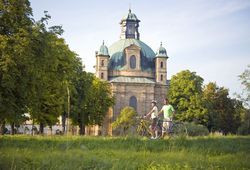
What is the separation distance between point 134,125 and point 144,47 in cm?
6143

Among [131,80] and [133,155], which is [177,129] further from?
[131,80]

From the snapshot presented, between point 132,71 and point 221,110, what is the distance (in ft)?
58.4

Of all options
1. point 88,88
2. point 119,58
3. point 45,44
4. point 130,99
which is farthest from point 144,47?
point 45,44

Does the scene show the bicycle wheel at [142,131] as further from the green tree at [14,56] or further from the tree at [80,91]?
the tree at [80,91]

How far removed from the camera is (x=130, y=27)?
81875 mm

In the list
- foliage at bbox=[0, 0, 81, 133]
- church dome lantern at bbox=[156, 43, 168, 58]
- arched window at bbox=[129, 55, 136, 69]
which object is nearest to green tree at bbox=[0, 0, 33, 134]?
foliage at bbox=[0, 0, 81, 133]

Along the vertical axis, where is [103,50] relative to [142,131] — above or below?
above

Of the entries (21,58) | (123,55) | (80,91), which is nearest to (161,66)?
(123,55)

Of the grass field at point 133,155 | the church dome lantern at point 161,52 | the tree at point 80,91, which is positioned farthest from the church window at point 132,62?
the grass field at point 133,155

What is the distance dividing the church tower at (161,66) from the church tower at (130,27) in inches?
268

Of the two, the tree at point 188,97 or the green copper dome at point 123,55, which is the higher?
the green copper dome at point 123,55

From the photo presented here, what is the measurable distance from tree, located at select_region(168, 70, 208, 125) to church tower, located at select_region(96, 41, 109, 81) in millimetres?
12789

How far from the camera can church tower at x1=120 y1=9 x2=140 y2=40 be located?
81.4 metres

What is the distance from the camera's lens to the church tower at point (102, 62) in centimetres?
7400
